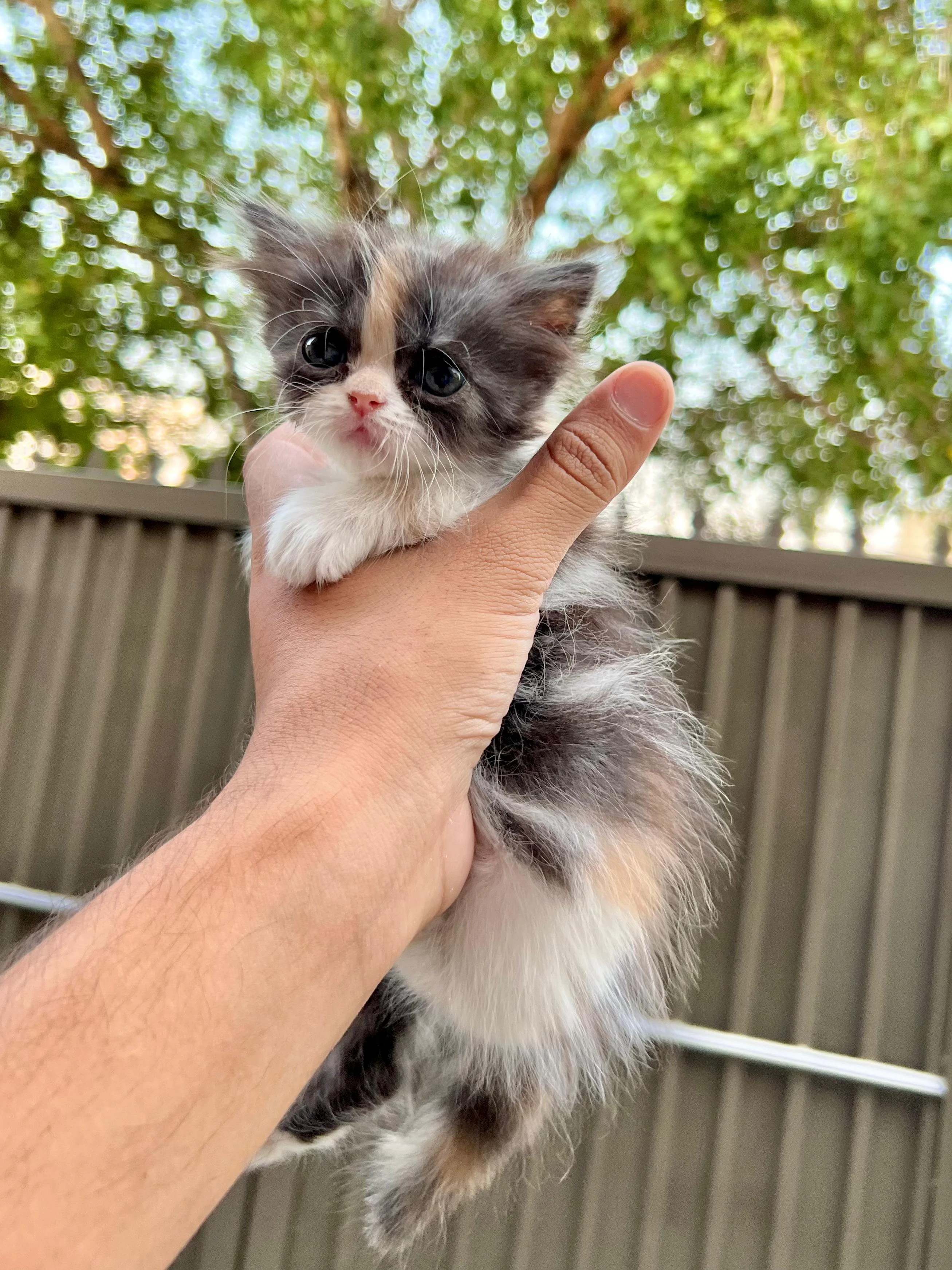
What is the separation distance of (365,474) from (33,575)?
1.82 meters

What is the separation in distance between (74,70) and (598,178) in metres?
3.20

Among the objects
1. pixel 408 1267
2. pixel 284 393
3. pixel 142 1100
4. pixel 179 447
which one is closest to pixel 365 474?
pixel 284 393

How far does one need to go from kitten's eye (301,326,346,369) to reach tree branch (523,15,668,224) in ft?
12.4

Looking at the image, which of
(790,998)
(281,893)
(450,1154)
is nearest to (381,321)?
(281,893)

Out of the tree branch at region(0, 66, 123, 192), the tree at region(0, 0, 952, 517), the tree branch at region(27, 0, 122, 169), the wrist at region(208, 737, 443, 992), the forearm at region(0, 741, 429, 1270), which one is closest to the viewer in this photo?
the forearm at region(0, 741, 429, 1270)

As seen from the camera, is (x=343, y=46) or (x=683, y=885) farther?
(x=343, y=46)

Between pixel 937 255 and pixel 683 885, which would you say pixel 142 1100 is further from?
pixel 937 255

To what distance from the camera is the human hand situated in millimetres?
1054

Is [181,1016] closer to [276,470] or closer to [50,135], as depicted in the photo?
[276,470]

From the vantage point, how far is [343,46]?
407cm

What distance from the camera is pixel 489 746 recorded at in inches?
52.1

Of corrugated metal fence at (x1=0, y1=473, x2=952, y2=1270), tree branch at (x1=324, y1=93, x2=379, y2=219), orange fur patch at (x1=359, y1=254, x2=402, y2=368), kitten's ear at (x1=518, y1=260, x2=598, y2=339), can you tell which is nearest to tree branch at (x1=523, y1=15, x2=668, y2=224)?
tree branch at (x1=324, y1=93, x2=379, y2=219)

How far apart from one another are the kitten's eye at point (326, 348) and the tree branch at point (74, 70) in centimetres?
470

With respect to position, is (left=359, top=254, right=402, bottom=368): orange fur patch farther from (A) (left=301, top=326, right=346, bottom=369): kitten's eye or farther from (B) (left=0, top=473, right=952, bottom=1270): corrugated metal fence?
(B) (left=0, top=473, right=952, bottom=1270): corrugated metal fence
